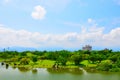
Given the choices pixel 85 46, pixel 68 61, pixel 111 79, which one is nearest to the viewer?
pixel 111 79

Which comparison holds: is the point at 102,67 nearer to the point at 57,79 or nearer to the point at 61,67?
the point at 61,67

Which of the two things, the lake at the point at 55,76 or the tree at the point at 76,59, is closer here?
the lake at the point at 55,76

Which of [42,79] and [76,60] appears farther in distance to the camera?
[76,60]

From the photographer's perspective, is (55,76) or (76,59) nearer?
(55,76)

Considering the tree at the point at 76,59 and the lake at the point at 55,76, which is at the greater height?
the tree at the point at 76,59

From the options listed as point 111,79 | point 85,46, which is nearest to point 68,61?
point 111,79

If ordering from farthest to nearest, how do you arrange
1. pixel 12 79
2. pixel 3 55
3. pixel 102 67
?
pixel 3 55 < pixel 102 67 < pixel 12 79

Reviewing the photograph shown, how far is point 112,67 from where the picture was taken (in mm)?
57656

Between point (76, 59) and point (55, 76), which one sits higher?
point (76, 59)

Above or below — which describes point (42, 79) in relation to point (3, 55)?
below

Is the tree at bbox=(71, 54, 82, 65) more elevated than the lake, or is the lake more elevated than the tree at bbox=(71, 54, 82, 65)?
the tree at bbox=(71, 54, 82, 65)

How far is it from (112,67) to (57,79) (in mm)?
20046

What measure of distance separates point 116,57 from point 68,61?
13719mm

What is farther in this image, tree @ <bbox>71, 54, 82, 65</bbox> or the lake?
tree @ <bbox>71, 54, 82, 65</bbox>
